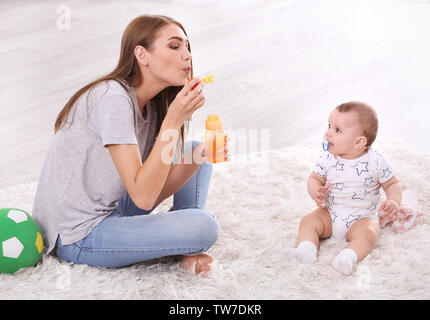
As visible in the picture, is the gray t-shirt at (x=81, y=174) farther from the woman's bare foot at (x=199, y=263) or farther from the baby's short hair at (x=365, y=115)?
the baby's short hair at (x=365, y=115)

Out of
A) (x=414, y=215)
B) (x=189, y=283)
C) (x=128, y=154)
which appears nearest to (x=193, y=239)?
(x=189, y=283)

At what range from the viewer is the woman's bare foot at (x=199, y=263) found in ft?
4.03

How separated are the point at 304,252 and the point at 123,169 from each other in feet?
1.66

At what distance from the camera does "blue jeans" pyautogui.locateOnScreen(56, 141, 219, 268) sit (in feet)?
3.87

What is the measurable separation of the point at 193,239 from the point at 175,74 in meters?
0.40

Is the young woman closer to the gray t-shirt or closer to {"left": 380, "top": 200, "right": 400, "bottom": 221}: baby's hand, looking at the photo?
the gray t-shirt

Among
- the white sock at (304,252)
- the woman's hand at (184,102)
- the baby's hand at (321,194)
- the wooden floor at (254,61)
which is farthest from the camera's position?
the wooden floor at (254,61)

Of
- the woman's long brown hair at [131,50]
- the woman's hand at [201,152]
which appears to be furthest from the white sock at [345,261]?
the woman's long brown hair at [131,50]

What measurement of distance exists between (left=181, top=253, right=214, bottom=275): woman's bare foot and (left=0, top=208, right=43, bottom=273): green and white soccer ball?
36 centimetres

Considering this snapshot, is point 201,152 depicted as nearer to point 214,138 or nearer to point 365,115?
point 214,138

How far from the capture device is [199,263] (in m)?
1.24

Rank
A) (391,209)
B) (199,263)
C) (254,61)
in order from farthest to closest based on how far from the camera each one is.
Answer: (254,61), (391,209), (199,263)

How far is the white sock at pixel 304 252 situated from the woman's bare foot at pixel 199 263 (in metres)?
→ 0.21

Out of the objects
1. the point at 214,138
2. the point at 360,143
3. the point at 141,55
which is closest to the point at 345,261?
the point at 360,143
